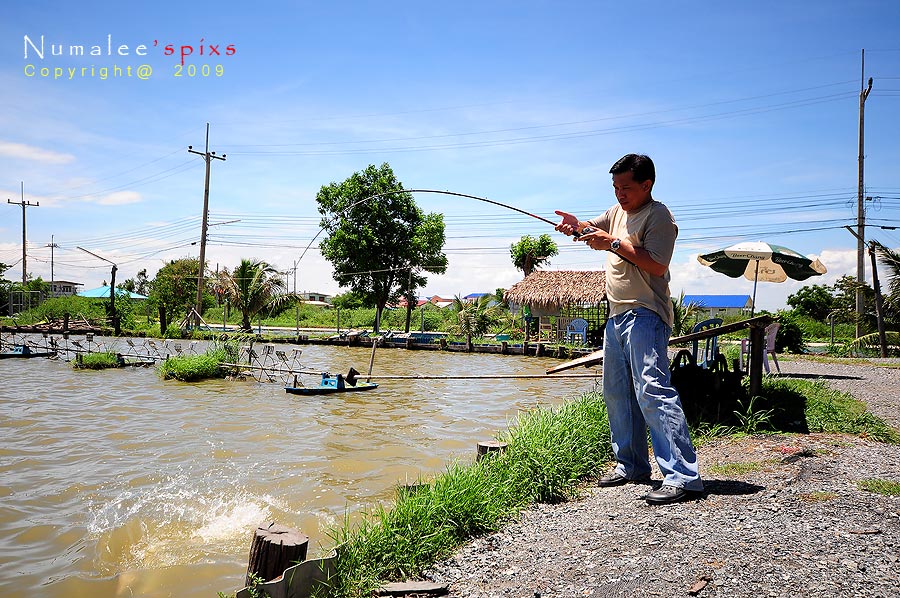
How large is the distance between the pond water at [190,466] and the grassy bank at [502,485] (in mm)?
860

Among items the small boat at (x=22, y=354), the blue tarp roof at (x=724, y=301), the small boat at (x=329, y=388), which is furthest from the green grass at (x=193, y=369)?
the blue tarp roof at (x=724, y=301)

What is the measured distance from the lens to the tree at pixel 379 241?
1356 inches

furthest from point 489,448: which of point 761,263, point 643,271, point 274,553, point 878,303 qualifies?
point 878,303

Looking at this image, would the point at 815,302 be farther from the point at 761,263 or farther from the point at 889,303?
the point at 761,263

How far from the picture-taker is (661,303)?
3.66 metres

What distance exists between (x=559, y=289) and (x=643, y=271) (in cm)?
2329

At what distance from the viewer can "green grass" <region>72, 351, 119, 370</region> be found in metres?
17.5

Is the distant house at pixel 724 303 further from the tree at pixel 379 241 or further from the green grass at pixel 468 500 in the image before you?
the green grass at pixel 468 500

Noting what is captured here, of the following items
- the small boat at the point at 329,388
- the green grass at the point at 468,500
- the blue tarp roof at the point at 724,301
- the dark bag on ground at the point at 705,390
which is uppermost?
the blue tarp roof at the point at 724,301

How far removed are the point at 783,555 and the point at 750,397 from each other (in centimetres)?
339

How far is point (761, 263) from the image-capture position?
1195cm

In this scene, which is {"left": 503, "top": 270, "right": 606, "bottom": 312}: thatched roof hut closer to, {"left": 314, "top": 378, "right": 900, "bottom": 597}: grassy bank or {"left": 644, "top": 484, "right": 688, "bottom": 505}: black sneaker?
{"left": 314, "top": 378, "right": 900, "bottom": 597}: grassy bank

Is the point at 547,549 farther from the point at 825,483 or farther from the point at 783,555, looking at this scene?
the point at 825,483

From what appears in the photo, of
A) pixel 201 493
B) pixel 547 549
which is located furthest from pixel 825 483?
pixel 201 493
